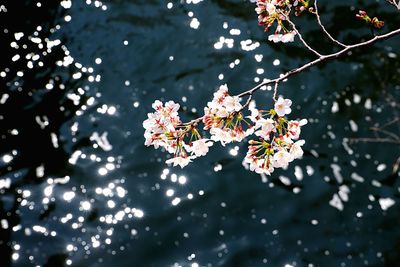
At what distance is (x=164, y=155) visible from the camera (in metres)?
9.90

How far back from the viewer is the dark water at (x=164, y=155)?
8617 mm

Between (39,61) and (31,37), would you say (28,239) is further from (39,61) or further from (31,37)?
(31,37)

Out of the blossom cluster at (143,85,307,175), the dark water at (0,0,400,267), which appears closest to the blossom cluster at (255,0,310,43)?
the blossom cluster at (143,85,307,175)

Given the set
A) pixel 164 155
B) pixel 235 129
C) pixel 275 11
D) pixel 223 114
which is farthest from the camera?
pixel 164 155

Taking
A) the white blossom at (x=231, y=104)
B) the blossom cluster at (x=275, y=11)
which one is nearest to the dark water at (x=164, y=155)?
the white blossom at (x=231, y=104)

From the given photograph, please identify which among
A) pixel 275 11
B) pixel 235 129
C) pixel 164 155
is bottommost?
pixel 164 155

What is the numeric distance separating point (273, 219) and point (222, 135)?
5578mm

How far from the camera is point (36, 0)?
44.8ft

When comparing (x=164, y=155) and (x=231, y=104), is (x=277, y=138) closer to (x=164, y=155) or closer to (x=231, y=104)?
(x=231, y=104)

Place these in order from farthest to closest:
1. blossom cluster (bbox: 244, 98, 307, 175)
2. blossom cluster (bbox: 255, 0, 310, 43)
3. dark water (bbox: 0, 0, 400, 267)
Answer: dark water (bbox: 0, 0, 400, 267) < blossom cluster (bbox: 255, 0, 310, 43) < blossom cluster (bbox: 244, 98, 307, 175)

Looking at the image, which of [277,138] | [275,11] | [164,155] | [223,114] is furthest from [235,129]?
[164,155]

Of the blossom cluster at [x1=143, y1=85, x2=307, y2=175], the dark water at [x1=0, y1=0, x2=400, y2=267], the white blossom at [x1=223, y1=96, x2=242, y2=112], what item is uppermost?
the white blossom at [x1=223, y1=96, x2=242, y2=112]

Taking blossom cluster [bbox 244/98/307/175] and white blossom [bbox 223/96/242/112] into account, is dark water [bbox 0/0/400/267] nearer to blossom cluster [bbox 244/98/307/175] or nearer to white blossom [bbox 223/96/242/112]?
blossom cluster [bbox 244/98/307/175]

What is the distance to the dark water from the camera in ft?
28.3
